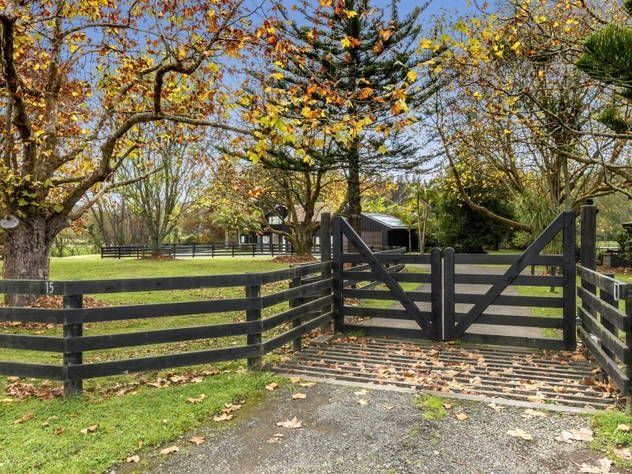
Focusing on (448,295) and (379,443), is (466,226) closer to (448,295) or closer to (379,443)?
(448,295)

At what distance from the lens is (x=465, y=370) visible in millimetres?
5082

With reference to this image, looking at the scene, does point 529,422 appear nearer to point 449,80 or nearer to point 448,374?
point 448,374

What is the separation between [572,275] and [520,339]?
110 cm

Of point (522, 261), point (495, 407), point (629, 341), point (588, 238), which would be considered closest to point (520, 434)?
point (495, 407)

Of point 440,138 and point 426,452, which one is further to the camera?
point 440,138

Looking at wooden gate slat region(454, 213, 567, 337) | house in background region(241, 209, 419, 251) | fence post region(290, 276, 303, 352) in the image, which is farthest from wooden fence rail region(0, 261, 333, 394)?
house in background region(241, 209, 419, 251)

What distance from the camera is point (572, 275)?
589 centimetres

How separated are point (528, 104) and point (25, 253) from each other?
35.8ft

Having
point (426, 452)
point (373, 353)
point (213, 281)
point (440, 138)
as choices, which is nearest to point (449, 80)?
point (440, 138)

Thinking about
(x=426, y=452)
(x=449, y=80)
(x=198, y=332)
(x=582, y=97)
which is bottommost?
(x=426, y=452)

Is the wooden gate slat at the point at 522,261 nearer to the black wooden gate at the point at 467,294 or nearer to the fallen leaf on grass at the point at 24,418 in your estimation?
the black wooden gate at the point at 467,294

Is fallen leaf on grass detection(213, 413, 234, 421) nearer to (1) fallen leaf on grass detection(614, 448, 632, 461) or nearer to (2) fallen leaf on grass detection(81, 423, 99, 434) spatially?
(2) fallen leaf on grass detection(81, 423, 99, 434)

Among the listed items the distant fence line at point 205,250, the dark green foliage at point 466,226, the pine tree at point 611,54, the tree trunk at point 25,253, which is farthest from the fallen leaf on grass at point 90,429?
the distant fence line at point 205,250

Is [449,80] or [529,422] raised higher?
[449,80]
